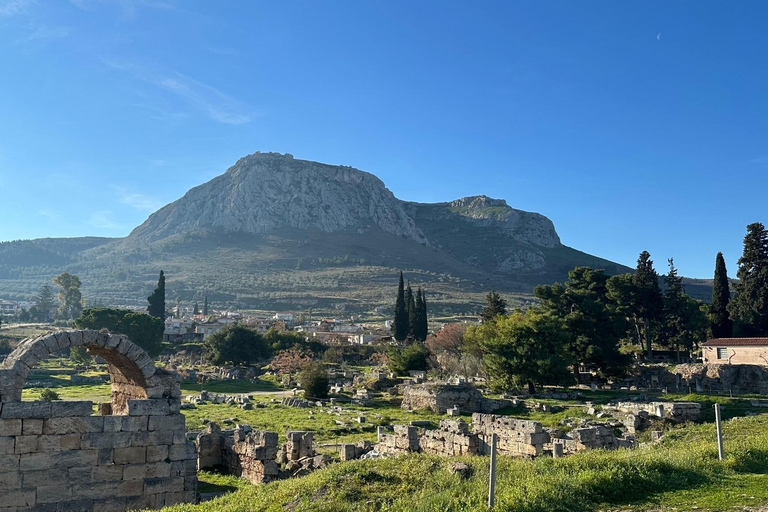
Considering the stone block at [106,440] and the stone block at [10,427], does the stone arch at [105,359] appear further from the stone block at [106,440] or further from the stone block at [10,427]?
the stone block at [106,440]

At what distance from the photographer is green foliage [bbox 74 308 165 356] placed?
2435 inches

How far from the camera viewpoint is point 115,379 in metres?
13.1

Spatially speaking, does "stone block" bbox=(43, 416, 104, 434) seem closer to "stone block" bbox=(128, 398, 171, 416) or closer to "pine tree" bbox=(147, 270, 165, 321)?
"stone block" bbox=(128, 398, 171, 416)

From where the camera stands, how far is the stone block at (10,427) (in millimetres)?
9961

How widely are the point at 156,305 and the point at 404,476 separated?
248 ft

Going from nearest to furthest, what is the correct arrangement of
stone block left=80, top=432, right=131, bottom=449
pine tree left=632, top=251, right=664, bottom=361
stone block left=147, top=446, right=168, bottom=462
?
1. stone block left=80, top=432, right=131, bottom=449
2. stone block left=147, top=446, right=168, bottom=462
3. pine tree left=632, top=251, right=664, bottom=361

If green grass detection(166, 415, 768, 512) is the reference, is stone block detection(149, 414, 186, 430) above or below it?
above

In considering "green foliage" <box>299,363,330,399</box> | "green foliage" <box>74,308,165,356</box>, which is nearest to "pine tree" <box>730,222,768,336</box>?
"green foliage" <box>299,363,330,399</box>

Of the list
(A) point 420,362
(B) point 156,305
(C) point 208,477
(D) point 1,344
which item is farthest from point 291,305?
(C) point 208,477

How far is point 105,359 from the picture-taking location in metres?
11.7

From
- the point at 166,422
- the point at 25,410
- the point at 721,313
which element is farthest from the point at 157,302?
the point at 25,410

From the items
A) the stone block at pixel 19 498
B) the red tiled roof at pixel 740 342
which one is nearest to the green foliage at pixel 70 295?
the red tiled roof at pixel 740 342

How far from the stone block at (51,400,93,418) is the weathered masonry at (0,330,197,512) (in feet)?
0.05

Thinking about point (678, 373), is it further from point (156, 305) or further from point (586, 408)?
point (156, 305)
